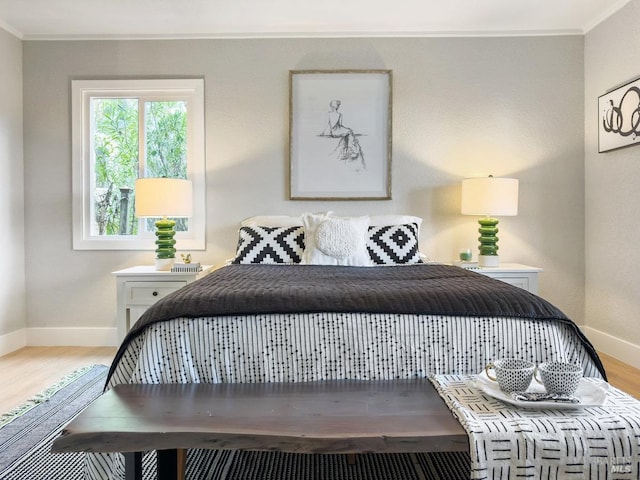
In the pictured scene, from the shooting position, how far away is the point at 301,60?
3.35m

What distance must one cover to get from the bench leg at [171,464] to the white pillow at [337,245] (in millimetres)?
1447

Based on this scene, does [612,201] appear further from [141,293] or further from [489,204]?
[141,293]

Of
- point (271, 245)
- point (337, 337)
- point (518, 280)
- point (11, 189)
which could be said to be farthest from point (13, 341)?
point (518, 280)

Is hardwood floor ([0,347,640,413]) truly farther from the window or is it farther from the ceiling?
the ceiling

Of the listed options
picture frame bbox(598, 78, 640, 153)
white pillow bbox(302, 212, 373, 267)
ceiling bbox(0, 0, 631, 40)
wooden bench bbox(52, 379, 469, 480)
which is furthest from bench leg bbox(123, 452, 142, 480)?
picture frame bbox(598, 78, 640, 153)

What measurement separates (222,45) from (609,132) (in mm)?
2915

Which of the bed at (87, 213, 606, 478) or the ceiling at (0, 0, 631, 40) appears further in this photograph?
the ceiling at (0, 0, 631, 40)

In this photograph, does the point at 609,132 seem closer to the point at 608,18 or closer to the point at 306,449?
the point at 608,18

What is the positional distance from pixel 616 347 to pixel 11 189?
4.54 m

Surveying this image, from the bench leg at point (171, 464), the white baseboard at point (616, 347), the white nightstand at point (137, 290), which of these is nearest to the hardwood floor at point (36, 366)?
the white nightstand at point (137, 290)

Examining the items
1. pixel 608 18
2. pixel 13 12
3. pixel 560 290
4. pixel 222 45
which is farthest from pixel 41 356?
pixel 608 18

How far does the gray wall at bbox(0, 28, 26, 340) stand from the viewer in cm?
316

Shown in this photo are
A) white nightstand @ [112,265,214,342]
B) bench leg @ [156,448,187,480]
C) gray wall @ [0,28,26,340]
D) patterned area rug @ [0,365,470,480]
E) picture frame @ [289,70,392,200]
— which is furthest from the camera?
picture frame @ [289,70,392,200]

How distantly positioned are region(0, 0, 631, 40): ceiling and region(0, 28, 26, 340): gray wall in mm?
280
